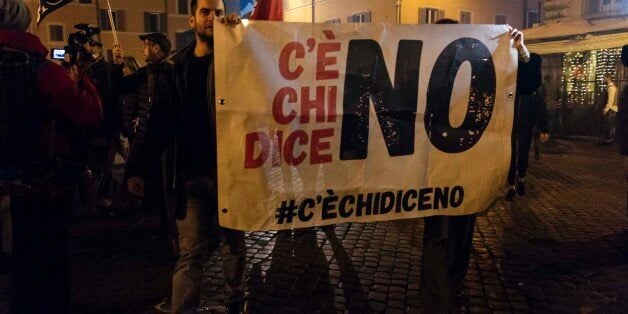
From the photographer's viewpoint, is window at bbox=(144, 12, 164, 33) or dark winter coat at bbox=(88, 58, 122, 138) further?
window at bbox=(144, 12, 164, 33)

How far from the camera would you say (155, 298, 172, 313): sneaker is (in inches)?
150

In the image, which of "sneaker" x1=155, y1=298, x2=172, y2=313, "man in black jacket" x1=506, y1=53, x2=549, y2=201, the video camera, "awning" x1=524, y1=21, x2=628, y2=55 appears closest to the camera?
"sneaker" x1=155, y1=298, x2=172, y2=313

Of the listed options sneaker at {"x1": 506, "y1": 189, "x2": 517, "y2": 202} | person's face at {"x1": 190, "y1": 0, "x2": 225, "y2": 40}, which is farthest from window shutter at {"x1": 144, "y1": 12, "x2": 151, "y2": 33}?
person's face at {"x1": 190, "y1": 0, "x2": 225, "y2": 40}

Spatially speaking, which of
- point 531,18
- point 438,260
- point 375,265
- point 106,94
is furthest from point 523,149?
point 531,18

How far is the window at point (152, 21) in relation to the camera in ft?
155

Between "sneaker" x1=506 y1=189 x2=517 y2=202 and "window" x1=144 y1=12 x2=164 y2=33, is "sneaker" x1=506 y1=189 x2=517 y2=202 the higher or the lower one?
the lower one

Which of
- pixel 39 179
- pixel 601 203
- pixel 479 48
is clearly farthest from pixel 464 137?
pixel 601 203

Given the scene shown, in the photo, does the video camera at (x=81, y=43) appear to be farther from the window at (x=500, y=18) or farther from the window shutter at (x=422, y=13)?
the window at (x=500, y=18)

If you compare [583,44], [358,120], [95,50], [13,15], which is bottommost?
[358,120]

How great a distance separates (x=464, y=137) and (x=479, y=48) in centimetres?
57

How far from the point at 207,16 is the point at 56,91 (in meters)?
0.95

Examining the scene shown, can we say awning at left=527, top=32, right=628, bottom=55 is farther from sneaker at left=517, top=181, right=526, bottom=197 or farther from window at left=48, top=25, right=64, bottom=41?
window at left=48, top=25, right=64, bottom=41

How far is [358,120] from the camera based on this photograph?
3240 mm

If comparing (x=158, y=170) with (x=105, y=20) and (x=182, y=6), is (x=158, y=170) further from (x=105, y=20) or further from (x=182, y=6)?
(x=182, y=6)
